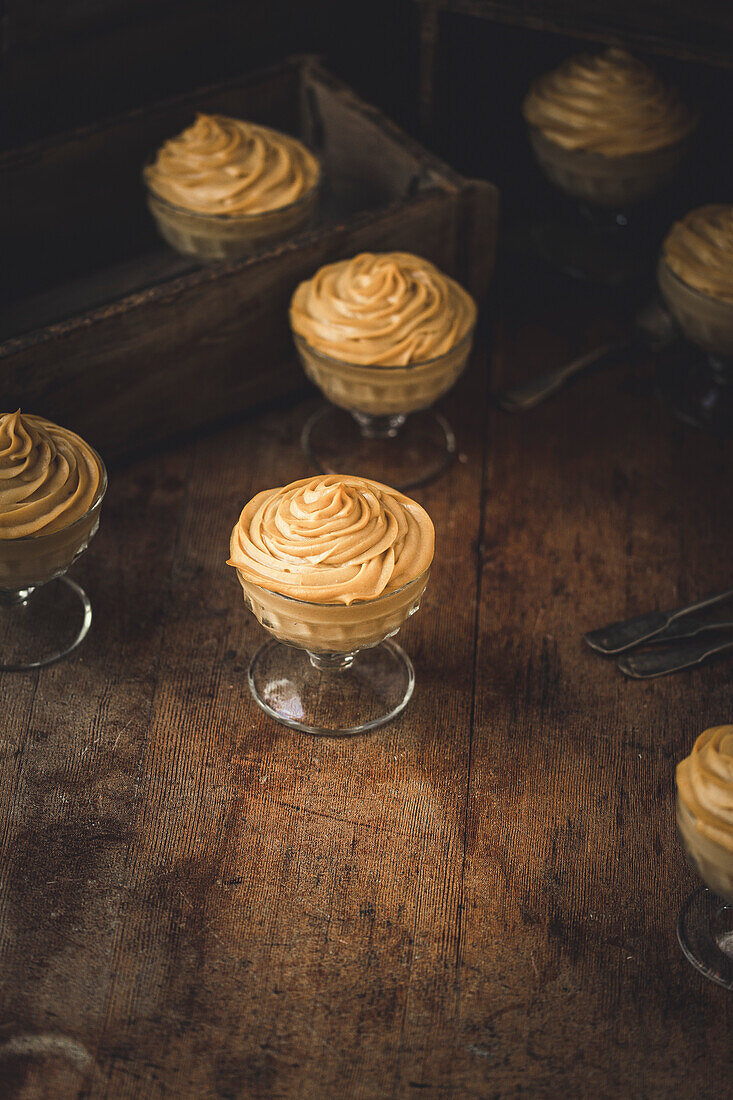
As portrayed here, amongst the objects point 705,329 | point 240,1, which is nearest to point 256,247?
point 240,1

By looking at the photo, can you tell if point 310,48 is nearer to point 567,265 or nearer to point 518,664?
point 567,265

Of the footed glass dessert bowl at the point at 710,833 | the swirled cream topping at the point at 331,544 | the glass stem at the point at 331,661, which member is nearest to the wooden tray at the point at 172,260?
the swirled cream topping at the point at 331,544

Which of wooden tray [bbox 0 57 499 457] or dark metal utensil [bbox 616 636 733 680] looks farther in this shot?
wooden tray [bbox 0 57 499 457]

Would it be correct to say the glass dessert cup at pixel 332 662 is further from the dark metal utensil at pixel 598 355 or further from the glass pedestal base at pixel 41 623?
the dark metal utensil at pixel 598 355

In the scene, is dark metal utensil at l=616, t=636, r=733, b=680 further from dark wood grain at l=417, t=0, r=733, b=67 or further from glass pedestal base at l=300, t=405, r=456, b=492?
dark wood grain at l=417, t=0, r=733, b=67

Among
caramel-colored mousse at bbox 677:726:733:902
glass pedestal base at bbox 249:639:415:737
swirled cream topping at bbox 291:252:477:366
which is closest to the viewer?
caramel-colored mousse at bbox 677:726:733:902

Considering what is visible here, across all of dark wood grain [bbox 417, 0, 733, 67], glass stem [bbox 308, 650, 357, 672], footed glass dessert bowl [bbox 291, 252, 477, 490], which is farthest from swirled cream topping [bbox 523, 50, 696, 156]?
glass stem [bbox 308, 650, 357, 672]

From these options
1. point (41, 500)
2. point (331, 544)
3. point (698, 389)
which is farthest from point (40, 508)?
point (698, 389)
